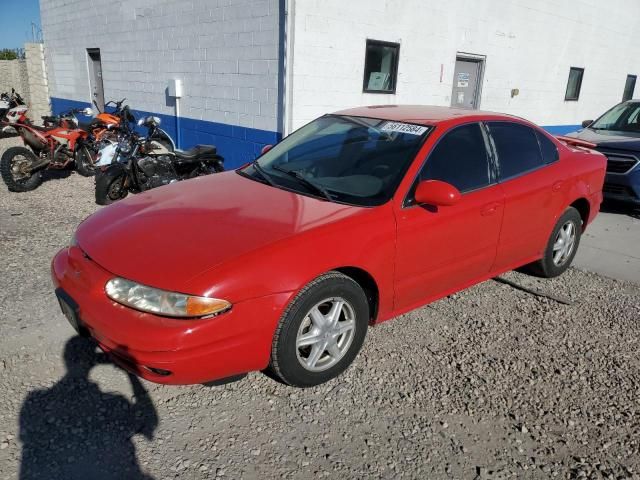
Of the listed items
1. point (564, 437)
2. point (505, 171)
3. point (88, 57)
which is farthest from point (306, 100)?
point (88, 57)

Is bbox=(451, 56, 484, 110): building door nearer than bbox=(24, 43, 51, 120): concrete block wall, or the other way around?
bbox=(451, 56, 484, 110): building door

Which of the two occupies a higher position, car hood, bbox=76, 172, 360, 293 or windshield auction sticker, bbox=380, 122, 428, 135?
windshield auction sticker, bbox=380, 122, 428, 135

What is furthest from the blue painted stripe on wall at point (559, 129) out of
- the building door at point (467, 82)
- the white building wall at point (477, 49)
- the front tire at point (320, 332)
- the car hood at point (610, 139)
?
the front tire at point (320, 332)

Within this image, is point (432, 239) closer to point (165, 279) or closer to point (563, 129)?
point (165, 279)

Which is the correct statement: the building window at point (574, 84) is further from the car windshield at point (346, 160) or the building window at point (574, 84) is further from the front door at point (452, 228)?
the car windshield at point (346, 160)

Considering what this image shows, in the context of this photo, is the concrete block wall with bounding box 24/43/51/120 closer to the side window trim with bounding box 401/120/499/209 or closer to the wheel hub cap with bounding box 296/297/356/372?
the side window trim with bounding box 401/120/499/209

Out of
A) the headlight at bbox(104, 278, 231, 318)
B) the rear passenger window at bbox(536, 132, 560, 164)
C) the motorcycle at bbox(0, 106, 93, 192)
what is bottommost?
the motorcycle at bbox(0, 106, 93, 192)

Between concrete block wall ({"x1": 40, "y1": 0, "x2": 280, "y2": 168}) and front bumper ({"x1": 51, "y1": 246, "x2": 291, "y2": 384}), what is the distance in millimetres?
5245

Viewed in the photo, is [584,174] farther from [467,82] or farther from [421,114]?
[467,82]

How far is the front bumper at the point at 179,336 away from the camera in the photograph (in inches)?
96.7

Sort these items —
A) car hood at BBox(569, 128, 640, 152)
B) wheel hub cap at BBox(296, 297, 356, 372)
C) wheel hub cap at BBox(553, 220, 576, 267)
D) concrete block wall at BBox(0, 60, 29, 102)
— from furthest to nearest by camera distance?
concrete block wall at BBox(0, 60, 29, 102), car hood at BBox(569, 128, 640, 152), wheel hub cap at BBox(553, 220, 576, 267), wheel hub cap at BBox(296, 297, 356, 372)

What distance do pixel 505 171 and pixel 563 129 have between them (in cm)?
1055

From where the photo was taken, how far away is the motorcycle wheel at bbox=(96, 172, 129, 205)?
692cm

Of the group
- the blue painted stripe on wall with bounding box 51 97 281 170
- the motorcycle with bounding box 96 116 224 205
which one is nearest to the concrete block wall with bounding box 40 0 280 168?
the blue painted stripe on wall with bounding box 51 97 281 170
